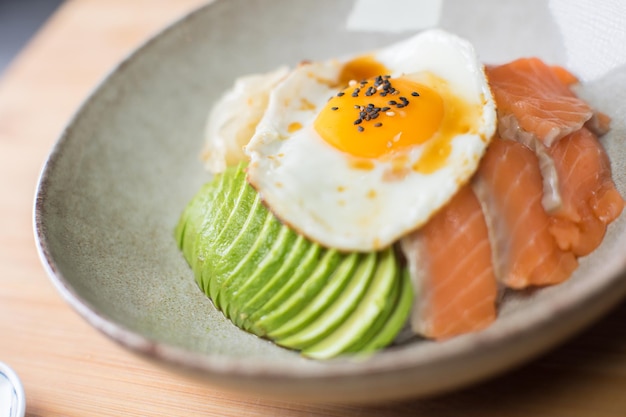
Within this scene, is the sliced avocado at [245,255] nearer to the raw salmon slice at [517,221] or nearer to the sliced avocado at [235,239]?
the sliced avocado at [235,239]

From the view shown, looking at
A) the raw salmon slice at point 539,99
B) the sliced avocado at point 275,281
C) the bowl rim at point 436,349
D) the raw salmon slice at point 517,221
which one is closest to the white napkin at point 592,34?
the raw salmon slice at point 539,99

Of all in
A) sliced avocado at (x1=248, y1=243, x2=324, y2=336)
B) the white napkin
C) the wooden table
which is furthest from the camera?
the white napkin

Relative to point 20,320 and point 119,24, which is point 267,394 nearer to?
point 20,320

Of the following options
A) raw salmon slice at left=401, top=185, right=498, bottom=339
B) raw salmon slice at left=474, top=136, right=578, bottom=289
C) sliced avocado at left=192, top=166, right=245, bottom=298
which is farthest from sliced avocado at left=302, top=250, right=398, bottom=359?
sliced avocado at left=192, top=166, right=245, bottom=298

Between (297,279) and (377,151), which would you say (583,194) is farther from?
(297,279)

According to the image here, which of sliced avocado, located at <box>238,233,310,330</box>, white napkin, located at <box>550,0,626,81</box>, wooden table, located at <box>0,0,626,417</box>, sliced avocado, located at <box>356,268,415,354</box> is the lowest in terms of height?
wooden table, located at <box>0,0,626,417</box>

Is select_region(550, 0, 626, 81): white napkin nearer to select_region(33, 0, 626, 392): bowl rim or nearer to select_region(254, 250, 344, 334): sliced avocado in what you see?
select_region(33, 0, 626, 392): bowl rim

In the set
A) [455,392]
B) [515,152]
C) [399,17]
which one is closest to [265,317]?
[455,392]
